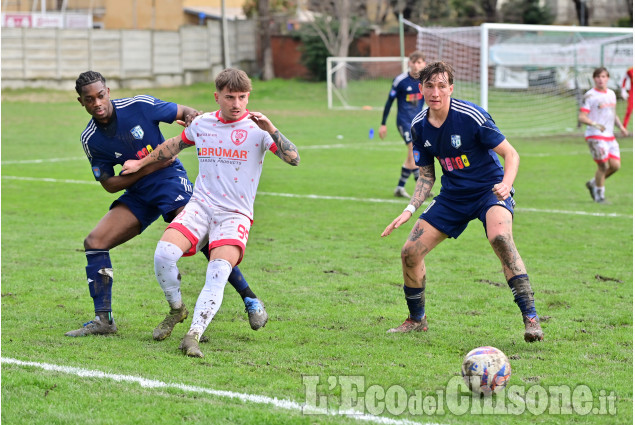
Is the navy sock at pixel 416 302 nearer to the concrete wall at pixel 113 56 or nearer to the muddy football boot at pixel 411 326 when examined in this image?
the muddy football boot at pixel 411 326

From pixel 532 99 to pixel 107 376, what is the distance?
25439 millimetres

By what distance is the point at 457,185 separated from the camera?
21.3 ft

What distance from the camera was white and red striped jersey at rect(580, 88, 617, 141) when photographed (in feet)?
47.1

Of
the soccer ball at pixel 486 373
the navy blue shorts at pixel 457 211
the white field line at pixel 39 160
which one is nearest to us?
the soccer ball at pixel 486 373

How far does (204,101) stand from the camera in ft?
129

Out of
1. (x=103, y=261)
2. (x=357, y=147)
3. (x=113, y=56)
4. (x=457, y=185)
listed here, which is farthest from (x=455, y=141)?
(x=113, y=56)

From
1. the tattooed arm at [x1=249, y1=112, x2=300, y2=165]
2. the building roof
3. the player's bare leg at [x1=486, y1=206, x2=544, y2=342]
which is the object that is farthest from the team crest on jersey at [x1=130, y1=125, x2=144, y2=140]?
the building roof

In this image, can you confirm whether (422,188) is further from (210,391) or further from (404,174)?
(404,174)

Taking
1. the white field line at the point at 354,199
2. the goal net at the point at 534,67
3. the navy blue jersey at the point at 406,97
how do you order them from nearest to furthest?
1. the white field line at the point at 354,199
2. the navy blue jersey at the point at 406,97
3. the goal net at the point at 534,67

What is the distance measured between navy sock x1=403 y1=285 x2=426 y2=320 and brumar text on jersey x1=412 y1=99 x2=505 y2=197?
0.81 m

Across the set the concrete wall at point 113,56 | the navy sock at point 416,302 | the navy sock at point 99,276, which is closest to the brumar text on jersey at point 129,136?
the navy sock at point 99,276

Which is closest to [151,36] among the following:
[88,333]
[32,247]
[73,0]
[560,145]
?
[73,0]

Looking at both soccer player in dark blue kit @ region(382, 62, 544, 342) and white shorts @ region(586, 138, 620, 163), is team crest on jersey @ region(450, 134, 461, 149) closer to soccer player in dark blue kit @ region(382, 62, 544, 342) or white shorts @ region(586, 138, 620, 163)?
soccer player in dark blue kit @ region(382, 62, 544, 342)

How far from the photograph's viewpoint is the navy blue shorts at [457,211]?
6426 mm
